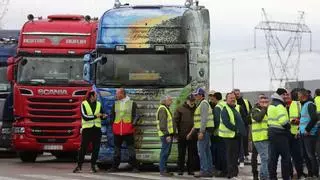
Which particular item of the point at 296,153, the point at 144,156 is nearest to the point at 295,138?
the point at 296,153

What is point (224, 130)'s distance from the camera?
47.1 feet

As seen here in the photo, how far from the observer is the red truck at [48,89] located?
1878 cm

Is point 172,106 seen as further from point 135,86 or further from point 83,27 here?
point 83,27

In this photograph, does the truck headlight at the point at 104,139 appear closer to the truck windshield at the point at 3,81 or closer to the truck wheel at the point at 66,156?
the truck wheel at the point at 66,156

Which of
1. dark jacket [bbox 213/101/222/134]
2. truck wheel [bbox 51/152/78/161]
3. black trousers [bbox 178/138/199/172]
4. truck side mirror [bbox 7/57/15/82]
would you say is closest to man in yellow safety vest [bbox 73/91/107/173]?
black trousers [bbox 178/138/199/172]

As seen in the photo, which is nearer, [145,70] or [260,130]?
[260,130]

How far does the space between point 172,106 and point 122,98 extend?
1185mm

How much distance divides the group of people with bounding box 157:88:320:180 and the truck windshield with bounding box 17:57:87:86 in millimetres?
Answer: 4175

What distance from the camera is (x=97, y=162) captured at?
16562 millimetres

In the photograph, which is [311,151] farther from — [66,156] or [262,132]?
[66,156]

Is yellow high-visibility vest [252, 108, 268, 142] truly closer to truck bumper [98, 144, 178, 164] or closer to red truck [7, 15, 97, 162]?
truck bumper [98, 144, 178, 164]

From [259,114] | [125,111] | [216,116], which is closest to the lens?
[259,114]

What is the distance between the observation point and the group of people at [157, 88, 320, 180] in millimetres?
12961

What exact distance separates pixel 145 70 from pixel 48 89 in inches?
152
